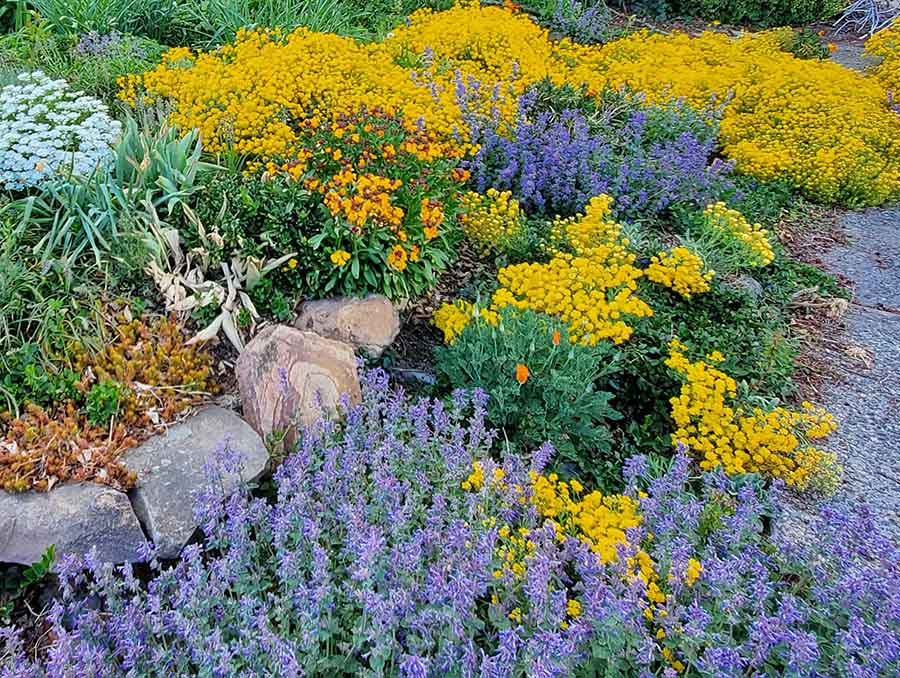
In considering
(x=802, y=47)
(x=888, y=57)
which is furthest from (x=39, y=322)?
(x=802, y=47)

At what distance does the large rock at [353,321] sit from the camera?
337 cm

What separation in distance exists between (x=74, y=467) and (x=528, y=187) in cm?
297

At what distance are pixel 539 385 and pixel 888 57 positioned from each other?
7.08 meters

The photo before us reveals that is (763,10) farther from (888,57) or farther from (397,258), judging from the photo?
(397,258)

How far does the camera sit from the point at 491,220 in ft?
13.6

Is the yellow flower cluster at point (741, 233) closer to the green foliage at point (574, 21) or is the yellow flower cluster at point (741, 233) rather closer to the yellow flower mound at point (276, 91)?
the yellow flower mound at point (276, 91)

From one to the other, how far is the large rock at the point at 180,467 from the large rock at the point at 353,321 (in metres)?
0.64

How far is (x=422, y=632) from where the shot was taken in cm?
194

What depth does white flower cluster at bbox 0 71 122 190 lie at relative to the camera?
11.2 ft

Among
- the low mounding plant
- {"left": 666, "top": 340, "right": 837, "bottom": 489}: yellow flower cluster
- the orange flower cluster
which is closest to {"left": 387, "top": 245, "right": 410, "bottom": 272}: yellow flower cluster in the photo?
the orange flower cluster

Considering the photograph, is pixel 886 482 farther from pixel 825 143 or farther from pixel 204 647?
pixel 825 143

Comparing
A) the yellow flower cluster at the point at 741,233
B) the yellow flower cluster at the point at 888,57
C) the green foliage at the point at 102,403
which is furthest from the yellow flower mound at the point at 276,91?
the yellow flower cluster at the point at 888,57

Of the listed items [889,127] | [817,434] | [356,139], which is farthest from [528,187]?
[889,127]

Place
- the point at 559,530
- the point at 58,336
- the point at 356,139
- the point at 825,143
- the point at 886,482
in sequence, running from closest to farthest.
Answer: the point at 559,530 → the point at 58,336 → the point at 886,482 → the point at 356,139 → the point at 825,143
